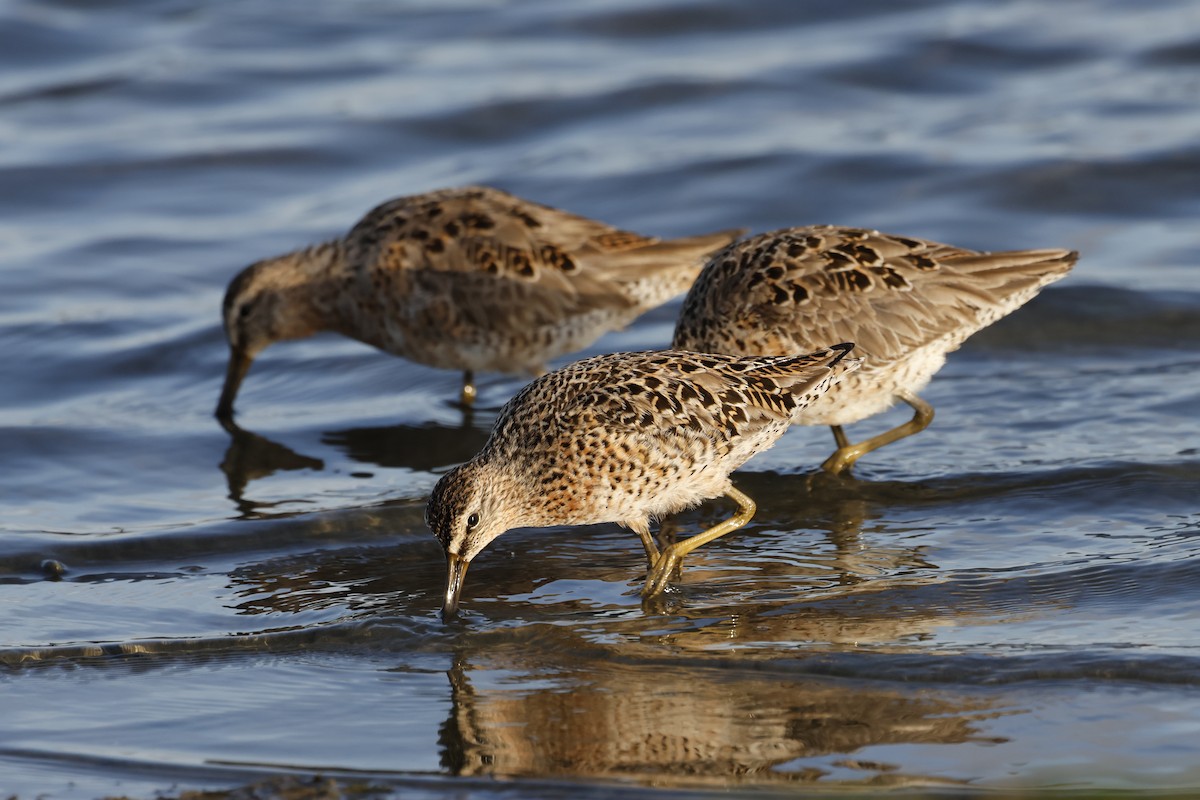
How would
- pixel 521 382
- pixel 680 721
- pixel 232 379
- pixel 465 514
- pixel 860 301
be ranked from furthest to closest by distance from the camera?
pixel 521 382, pixel 232 379, pixel 860 301, pixel 465 514, pixel 680 721

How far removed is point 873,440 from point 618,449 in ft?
7.06

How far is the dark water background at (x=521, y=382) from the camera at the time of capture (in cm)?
570

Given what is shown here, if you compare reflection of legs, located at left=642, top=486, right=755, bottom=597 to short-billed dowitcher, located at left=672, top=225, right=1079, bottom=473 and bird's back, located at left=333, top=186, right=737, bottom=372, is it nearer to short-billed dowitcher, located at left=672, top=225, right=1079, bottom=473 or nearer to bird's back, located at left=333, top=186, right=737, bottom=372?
short-billed dowitcher, located at left=672, top=225, right=1079, bottom=473

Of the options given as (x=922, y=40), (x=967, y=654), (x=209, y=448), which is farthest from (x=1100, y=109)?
(x=967, y=654)

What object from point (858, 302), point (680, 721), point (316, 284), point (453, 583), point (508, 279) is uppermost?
point (316, 284)

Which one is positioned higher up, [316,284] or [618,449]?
[316,284]

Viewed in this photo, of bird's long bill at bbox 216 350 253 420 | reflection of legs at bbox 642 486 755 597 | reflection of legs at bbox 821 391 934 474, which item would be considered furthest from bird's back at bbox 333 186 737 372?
reflection of legs at bbox 642 486 755 597

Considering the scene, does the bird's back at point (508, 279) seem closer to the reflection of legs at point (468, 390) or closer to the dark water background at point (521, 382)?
the reflection of legs at point (468, 390)

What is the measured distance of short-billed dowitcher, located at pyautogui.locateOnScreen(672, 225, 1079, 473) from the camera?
8.02 metres

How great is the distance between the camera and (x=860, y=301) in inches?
317

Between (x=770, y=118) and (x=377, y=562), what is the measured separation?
27.3 ft

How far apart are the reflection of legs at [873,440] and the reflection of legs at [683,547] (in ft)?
3.89

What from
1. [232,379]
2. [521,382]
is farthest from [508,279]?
[232,379]

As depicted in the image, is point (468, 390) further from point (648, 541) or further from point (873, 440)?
point (648, 541)
